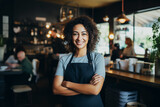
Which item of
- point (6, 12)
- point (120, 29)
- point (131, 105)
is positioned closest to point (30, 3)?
point (6, 12)

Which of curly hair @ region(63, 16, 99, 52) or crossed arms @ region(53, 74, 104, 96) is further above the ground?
curly hair @ region(63, 16, 99, 52)

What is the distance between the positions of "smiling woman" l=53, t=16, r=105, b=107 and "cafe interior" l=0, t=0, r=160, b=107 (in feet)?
3.34

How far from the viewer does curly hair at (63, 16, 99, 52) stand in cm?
166

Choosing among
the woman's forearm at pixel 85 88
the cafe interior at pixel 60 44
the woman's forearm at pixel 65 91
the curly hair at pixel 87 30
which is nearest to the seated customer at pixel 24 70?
the cafe interior at pixel 60 44

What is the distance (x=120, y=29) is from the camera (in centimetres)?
809

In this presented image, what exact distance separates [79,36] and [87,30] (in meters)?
0.13

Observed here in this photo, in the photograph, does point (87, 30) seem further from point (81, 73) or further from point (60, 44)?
point (60, 44)

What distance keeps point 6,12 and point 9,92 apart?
4675 millimetres

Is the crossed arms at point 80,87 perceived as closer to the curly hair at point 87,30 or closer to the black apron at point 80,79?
the black apron at point 80,79

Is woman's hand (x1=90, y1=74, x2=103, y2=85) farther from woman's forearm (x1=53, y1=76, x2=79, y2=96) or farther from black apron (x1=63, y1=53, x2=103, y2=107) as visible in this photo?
woman's forearm (x1=53, y1=76, x2=79, y2=96)

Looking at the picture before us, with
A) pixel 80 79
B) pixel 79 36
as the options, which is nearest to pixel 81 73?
pixel 80 79

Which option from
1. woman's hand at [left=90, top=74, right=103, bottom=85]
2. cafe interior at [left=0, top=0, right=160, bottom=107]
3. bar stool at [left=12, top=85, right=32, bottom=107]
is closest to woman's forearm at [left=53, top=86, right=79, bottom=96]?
woman's hand at [left=90, top=74, right=103, bottom=85]

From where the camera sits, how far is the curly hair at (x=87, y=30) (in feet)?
5.46

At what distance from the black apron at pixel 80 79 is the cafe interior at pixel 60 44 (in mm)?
1040
